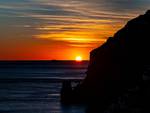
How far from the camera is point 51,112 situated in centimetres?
6334

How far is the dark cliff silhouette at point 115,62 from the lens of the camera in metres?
63.9

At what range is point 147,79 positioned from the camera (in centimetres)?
1527

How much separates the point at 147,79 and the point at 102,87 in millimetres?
55484

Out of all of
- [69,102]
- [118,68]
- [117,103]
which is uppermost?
[117,103]

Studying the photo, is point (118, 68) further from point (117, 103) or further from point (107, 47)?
point (117, 103)

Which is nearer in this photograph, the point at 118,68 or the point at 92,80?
the point at 118,68

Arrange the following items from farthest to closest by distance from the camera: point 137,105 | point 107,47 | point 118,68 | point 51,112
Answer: point 107,47, point 118,68, point 51,112, point 137,105

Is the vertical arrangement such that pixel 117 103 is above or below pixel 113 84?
above

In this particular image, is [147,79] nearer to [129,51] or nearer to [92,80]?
[129,51]

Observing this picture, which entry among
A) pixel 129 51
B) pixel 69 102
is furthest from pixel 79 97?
pixel 129 51

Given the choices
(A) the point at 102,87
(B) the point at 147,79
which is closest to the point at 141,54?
(A) the point at 102,87

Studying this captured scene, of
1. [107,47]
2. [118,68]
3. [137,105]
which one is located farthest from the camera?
[107,47]

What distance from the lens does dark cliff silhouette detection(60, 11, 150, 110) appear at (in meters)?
63.9

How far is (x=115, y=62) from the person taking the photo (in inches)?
2729
